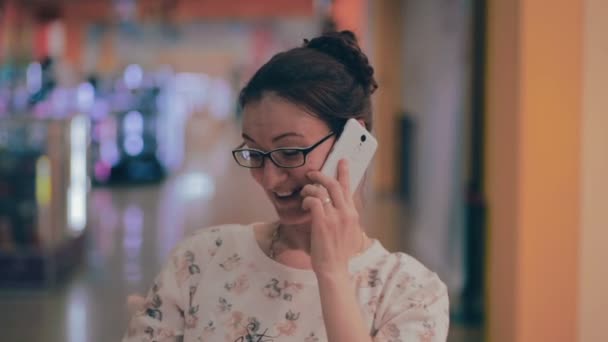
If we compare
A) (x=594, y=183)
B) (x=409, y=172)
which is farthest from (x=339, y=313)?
(x=409, y=172)

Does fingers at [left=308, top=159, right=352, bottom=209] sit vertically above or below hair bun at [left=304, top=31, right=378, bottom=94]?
below

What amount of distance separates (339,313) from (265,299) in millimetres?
235

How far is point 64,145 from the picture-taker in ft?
22.0

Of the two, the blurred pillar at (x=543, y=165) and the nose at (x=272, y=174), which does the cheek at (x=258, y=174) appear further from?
the blurred pillar at (x=543, y=165)

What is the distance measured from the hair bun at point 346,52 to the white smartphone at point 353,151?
135 millimetres

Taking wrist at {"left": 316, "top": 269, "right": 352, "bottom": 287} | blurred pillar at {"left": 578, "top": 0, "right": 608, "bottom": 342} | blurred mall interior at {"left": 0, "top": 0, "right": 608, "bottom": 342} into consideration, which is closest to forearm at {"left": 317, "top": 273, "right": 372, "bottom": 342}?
wrist at {"left": 316, "top": 269, "right": 352, "bottom": 287}

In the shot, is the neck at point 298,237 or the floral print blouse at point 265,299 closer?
the floral print blouse at point 265,299

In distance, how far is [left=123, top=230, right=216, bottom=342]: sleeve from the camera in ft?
4.95

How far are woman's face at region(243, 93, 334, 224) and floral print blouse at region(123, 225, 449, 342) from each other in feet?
0.63

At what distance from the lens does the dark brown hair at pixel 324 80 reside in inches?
54.5

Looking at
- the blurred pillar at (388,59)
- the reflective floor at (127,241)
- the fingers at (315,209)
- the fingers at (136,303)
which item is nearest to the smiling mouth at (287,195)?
the fingers at (315,209)

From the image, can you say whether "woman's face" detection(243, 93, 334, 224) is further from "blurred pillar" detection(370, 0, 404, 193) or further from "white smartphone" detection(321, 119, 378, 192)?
"blurred pillar" detection(370, 0, 404, 193)

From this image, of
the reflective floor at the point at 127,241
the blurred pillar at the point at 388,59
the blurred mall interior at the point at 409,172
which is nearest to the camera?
the blurred mall interior at the point at 409,172

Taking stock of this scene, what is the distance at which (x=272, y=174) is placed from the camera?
137 cm
